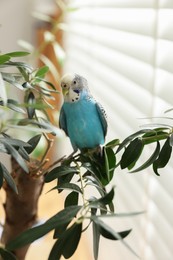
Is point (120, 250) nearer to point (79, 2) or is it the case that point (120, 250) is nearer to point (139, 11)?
point (139, 11)

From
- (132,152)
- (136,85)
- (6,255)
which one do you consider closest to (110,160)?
(132,152)

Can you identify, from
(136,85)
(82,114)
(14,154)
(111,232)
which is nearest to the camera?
(111,232)

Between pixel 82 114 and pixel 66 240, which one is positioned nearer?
pixel 66 240

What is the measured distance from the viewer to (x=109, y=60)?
1009mm

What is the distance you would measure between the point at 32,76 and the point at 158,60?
0.71 ft

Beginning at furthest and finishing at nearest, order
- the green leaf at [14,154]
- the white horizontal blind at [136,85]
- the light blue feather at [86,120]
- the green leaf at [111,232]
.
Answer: the white horizontal blind at [136,85] → the light blue feather at [86,120] → the green leaf at [14,154] → the green leaf at [111,232]

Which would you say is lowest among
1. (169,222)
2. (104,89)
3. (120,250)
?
(120,250)

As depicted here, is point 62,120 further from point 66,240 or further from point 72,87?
point 66,240

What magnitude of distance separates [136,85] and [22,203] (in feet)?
1.11

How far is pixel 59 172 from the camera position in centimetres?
46

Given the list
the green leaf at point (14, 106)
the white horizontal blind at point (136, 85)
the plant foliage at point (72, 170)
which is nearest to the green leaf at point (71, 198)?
the plant foliage at point (72, 170)

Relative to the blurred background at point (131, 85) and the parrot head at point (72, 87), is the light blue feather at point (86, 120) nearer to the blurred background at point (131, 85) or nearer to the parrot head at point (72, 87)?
the parrot head at point (72, 87)

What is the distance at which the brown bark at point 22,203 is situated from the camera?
1.94 ft

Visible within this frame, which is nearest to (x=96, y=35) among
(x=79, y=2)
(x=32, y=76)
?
(x=79, y=2)
